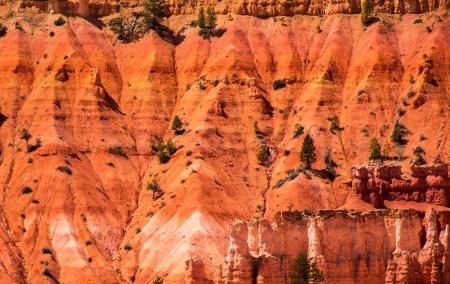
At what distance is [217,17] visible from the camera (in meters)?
176

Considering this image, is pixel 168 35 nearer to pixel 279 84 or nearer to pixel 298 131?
pixel 279 84

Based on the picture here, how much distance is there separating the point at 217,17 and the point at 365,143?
1012 inches

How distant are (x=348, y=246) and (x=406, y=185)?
8453 millimetres

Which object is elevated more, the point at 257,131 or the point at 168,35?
the point at 168,35

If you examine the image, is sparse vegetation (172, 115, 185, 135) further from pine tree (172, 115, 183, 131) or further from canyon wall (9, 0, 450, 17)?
canyon wall (9, 0, 450, 17)

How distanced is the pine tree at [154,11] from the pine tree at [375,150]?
97.9 ft

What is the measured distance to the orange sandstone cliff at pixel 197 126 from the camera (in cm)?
14550

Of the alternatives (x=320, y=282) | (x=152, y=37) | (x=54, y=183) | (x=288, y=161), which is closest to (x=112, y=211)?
(x=54, y=183)

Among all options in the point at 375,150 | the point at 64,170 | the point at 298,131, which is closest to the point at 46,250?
the point at 64,170

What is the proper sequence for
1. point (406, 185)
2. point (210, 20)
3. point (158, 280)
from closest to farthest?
1. point (406, 185)
2. point (158, 280)
3. point (210, 20)

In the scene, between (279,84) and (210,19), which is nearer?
(279,84)

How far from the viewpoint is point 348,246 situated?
122 metres

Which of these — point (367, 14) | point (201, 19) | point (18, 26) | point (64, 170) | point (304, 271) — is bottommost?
point (304, 271)

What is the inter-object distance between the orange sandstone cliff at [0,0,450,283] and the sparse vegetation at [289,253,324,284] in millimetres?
8225
